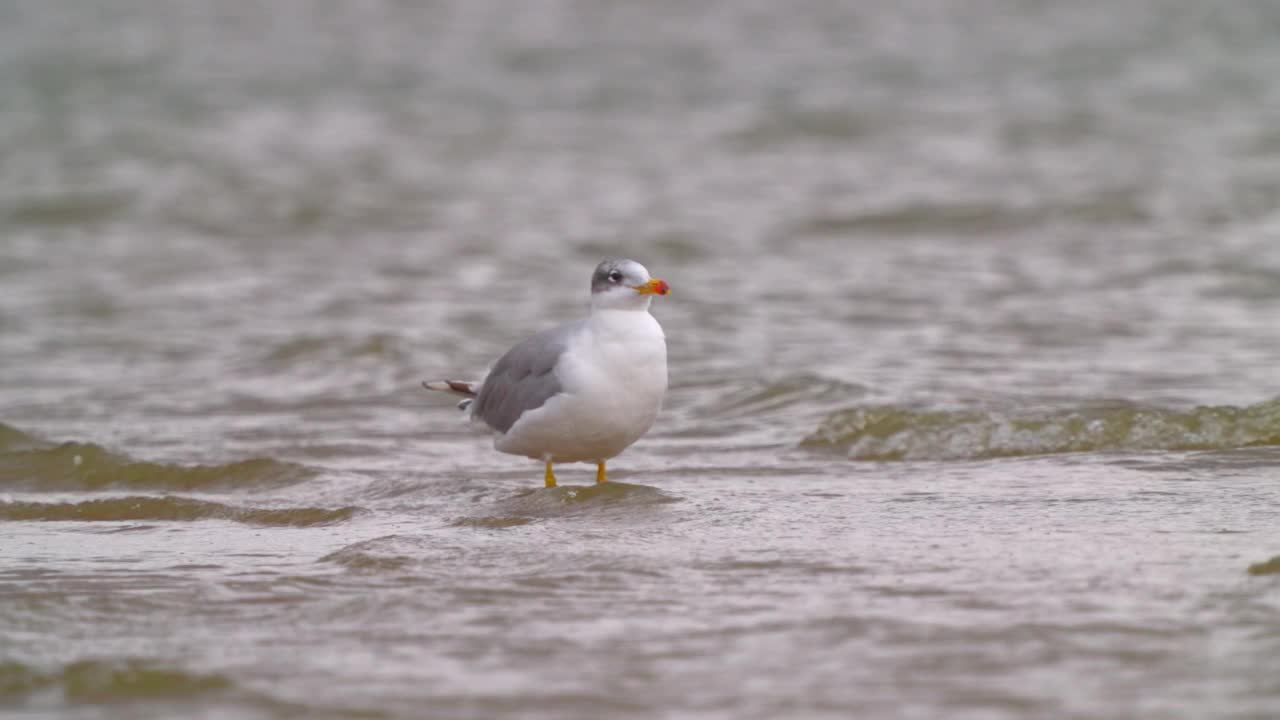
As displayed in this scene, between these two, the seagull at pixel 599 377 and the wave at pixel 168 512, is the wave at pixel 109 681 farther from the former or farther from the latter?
the seagull at pixel 599 377

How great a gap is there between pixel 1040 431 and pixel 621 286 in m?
2.02

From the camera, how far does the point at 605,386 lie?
596 centimetres

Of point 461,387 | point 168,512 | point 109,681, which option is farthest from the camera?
point 461,387

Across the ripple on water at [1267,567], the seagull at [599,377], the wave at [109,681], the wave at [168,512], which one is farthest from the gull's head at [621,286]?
the wave at [109,681]

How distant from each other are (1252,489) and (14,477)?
478 centimetres

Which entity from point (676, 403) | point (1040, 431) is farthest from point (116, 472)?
point (1040, 431)

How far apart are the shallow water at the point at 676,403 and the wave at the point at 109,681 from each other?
0.01m

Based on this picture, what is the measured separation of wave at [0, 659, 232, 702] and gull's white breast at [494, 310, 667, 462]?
2195 mm

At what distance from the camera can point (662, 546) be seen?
5.21m

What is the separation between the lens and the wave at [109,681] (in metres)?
3.88

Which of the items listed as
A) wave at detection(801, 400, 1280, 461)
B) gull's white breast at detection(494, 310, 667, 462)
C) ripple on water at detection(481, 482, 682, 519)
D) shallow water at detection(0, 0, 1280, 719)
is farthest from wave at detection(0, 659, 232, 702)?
wave at detection(801, 400, 1280, 461)

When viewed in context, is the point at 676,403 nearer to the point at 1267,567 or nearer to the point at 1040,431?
the point at 1040,431

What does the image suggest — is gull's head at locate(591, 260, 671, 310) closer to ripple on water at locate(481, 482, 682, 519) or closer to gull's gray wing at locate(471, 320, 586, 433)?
gull's gray wing at locate(471, 320, 586, 433)

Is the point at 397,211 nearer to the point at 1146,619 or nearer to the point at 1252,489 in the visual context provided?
the point at 1252,489
